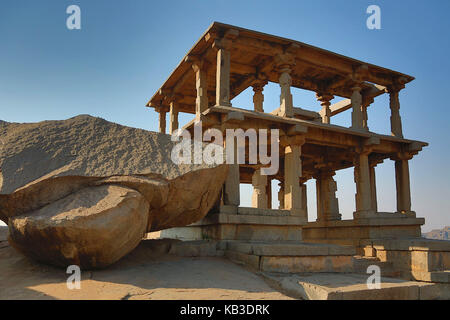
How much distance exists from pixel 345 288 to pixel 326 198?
10.2 metres

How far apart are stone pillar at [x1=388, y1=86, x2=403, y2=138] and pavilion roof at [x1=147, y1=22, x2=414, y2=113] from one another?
297 mm

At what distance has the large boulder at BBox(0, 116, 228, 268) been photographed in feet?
14.8

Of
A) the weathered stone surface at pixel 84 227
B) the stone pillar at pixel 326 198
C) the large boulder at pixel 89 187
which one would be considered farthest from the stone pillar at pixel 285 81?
the weathered stone surface at pixel 84 227

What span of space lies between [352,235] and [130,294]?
9340 mm

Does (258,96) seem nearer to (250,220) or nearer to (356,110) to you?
(356,110)

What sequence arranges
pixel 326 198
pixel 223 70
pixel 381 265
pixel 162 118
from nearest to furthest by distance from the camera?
pixel 223 70
pixel 381 265
pixel 162 118
pixel 326 198

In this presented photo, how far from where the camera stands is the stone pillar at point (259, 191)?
13992mm

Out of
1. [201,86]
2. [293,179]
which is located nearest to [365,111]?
[293,179]

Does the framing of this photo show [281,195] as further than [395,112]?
Yes

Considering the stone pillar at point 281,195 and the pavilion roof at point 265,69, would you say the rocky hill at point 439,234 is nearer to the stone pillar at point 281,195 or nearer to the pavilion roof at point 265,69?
the stone pillar at point 281,195

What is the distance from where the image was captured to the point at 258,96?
11867mm

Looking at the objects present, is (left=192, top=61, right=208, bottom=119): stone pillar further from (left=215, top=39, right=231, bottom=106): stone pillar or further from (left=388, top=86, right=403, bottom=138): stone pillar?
(left=388, top=86, right=403, bottom=138): stone pillar

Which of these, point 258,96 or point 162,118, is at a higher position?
point 258,96

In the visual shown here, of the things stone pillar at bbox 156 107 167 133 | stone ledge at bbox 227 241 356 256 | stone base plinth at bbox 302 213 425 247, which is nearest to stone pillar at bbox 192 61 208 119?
stone pillar at bbox 156 107 167 133
